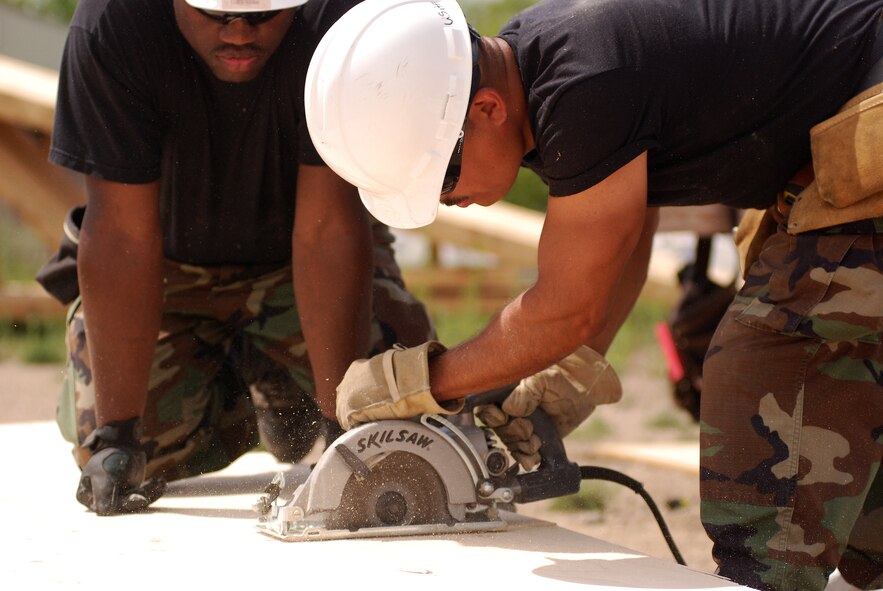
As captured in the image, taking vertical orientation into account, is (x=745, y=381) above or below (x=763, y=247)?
below

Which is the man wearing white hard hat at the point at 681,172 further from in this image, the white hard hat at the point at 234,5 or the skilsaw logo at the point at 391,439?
the white hard hat at the point at 234,5

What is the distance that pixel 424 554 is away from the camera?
2443 millimetres

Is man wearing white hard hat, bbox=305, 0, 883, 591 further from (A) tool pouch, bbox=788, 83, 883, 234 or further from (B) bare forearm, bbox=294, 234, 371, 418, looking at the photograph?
(B) bare forearm, bbox=294, 234, 371, 418

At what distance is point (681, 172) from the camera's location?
257cm

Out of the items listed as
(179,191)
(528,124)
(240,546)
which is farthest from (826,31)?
(179,191)

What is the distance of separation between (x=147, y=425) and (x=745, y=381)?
1953 mm

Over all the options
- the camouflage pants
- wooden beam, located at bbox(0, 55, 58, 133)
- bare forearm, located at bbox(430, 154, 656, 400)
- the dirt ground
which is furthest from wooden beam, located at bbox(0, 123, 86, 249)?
the camouflage pants

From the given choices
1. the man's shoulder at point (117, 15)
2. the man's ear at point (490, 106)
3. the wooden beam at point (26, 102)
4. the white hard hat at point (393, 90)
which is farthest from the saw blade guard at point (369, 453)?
the wooden beam at point (26, 102)

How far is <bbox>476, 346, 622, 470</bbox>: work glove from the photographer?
9.04 feet

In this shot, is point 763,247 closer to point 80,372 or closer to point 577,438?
point 80,372

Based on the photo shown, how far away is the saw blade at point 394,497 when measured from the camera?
2.60 metres

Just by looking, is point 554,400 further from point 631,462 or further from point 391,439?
point 631,462

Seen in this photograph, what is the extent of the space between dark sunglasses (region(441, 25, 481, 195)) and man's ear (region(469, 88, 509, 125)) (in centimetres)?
1

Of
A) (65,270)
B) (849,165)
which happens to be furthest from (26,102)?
(849,165)
